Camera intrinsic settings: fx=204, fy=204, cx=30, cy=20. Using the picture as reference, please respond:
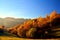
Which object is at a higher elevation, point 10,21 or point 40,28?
point 10,21

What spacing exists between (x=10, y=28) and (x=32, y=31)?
2.72 ft

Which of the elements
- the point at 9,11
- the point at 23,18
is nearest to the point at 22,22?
the point at 23,18

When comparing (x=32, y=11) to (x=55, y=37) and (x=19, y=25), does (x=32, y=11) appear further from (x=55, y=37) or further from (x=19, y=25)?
(x=55, y=37)

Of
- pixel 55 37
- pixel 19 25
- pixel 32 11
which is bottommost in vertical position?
pixel 55 37

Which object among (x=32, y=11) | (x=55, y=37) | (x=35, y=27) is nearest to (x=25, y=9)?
(x=32, y=11)

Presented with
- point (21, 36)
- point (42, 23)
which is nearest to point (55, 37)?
point (42, 23)

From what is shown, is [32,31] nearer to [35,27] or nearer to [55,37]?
[35,27]

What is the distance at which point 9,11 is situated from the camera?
25.2ft

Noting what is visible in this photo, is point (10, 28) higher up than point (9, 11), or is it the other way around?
point (9, 11)

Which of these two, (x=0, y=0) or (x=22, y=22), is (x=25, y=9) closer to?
(x=22, y=22)

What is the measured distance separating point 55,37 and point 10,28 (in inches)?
67.3

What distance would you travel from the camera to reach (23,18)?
25.1 ft

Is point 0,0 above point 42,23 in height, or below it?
above

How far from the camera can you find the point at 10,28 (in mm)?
7586
